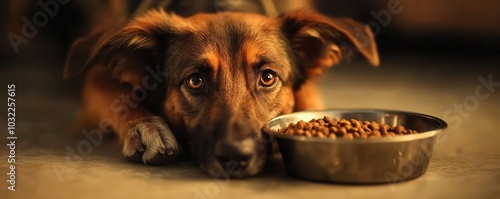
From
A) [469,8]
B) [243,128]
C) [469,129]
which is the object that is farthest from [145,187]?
[469,8]

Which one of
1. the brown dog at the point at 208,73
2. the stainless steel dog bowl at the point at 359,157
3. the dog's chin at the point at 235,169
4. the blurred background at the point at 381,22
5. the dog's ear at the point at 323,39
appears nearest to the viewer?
the stainless steel dog bowl at the point at 359,157

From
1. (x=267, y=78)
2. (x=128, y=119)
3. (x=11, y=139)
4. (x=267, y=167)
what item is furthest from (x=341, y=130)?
(x=11, y=139)

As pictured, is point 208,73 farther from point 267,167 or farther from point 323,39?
point 323,39

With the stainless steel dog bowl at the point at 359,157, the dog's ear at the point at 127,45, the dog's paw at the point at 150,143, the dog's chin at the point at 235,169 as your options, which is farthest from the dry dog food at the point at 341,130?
the dog's ear at the point at 127,45

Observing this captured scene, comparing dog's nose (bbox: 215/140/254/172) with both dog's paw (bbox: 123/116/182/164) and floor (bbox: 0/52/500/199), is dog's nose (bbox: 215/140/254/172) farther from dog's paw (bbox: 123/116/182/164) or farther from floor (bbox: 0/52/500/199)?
dog's paw (bbox: 123/116/182/164)

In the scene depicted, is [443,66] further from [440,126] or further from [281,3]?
[440,126]

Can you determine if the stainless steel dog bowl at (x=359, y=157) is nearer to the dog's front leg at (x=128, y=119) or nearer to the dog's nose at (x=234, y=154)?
the dog's nose at (x=234, y=154)

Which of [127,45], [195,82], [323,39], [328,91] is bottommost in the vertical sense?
[328,91]
